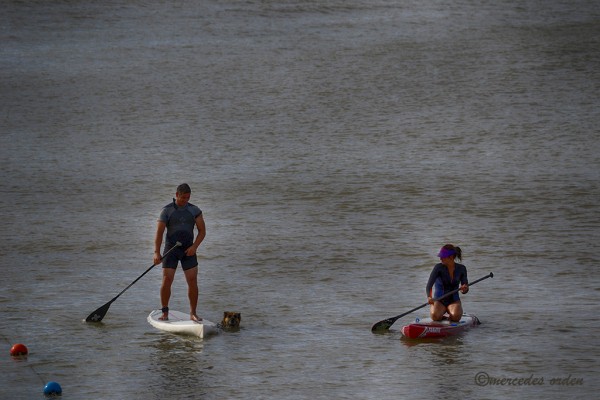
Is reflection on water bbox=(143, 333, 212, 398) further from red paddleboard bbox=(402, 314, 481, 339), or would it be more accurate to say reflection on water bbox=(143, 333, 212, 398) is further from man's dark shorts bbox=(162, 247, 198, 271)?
red paddleboard bbox=(402, 314, 481, 339)

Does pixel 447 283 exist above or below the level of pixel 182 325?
above

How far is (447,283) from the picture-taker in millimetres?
17156

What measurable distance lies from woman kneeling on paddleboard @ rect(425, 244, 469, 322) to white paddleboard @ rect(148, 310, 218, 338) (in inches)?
121

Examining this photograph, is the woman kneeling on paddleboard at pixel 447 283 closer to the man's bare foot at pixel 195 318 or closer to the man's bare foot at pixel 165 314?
the man's bare foot at pixel 195 318

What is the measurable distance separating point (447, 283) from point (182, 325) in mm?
3762

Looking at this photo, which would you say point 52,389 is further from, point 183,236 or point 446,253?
point 446,253

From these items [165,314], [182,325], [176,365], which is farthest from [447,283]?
[176,365]

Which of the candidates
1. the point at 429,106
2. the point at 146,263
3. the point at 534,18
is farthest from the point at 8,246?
the point at 534,18

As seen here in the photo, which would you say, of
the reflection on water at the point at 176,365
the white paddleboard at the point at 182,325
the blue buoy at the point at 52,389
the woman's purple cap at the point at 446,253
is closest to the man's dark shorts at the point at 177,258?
the white paddleboard at the point at 182,325

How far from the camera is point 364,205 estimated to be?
1084 inches

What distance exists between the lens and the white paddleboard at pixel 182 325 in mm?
16719

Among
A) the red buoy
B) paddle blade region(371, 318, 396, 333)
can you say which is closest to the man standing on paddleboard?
the red buoy

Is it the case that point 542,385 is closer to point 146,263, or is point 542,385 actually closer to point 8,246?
point 146,263

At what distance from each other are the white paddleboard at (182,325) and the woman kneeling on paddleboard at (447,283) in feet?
10.1
